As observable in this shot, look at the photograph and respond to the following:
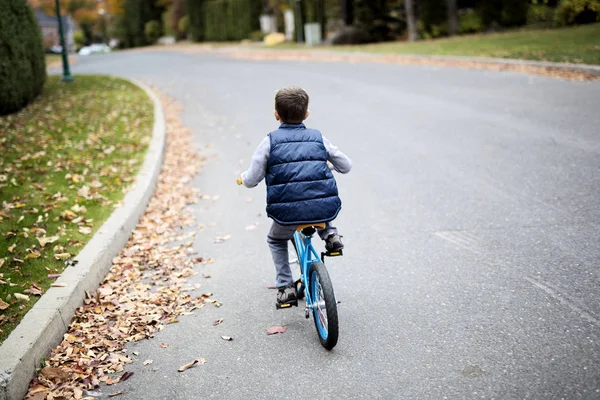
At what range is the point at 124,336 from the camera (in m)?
4.00

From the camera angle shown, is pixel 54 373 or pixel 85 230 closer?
pixel 54 373

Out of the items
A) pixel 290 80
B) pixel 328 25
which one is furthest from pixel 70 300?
pixel 328 25

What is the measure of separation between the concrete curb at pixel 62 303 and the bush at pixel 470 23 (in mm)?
27090

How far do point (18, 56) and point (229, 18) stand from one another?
40.7 meters

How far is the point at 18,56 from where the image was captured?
12211 millimetres

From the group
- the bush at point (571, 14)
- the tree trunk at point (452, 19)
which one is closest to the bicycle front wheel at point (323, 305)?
the bush at point (571, 14)

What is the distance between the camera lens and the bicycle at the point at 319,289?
342cm

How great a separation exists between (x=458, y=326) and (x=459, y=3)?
32.7 metres

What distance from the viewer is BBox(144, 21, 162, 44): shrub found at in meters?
67.3

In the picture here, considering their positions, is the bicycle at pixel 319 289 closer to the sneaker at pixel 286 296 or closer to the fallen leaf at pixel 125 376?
the sneaker at pixel 286 296

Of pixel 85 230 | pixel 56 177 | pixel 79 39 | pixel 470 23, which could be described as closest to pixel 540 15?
pixel 470 23

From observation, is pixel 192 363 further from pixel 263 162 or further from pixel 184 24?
pixel 184 24

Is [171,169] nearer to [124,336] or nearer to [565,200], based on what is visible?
[124,336]

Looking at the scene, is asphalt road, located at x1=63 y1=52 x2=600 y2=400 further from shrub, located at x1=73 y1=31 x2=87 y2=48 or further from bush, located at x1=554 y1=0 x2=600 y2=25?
shrub, located at x1=73 y1=31 x2=87 y2=48
